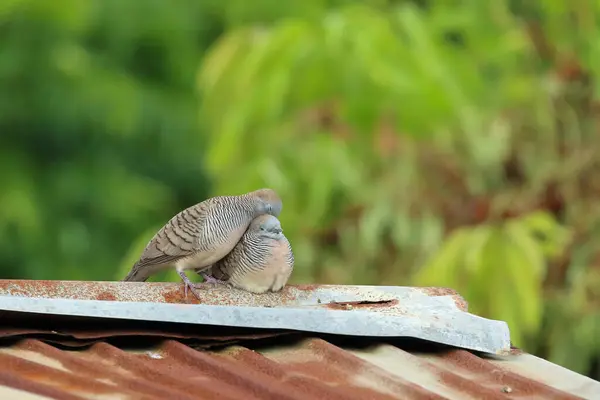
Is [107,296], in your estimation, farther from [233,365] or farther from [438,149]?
[438,149]

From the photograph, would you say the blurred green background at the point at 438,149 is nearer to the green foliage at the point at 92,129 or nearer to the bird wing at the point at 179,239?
the bird wing at the point at 179,239

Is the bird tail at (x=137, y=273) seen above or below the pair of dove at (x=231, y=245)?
below

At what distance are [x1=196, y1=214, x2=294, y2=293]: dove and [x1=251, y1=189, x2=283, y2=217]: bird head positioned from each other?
0.06 m

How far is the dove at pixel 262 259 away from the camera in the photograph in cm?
295

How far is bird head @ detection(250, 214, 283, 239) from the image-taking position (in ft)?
9.88

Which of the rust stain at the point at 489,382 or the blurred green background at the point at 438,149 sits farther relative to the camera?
the blurred green background at the point at 438,149

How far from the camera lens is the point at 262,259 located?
9.64 ft

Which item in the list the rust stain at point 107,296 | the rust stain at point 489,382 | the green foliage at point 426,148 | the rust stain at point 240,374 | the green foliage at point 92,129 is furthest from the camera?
the green foliage at point 92,129

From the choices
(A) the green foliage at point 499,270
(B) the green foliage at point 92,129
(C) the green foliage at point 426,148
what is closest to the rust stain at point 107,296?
(C) the green foliage at point 426,148

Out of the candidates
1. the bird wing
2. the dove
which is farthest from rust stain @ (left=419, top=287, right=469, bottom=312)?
the bird wing

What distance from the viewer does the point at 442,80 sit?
22.2 ft

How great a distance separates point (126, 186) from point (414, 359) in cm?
824

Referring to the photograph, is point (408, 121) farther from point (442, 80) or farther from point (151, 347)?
point (151, 347)

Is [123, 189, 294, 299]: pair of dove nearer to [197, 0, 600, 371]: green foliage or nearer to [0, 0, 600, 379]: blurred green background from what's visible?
[0, 0, 600, 379]: blurred green background
